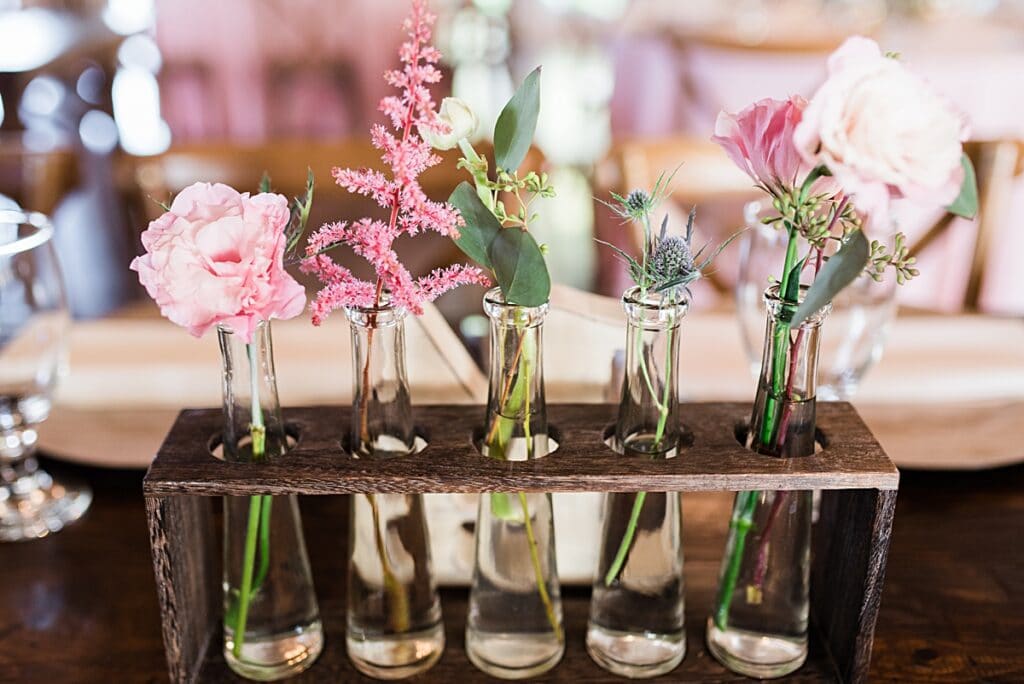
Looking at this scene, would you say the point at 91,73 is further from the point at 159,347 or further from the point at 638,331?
the point at 638,331

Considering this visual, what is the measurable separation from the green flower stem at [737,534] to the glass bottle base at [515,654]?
115 millimetres

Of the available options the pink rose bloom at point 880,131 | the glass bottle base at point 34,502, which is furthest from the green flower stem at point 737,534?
the glass bottle base at point 34,502

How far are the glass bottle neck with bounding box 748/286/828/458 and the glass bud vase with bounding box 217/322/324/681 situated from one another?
0.29 metres

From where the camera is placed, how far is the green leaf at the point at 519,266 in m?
0.51

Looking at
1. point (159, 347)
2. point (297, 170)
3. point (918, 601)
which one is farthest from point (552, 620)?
point (297, 170)

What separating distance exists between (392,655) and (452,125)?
335 mm

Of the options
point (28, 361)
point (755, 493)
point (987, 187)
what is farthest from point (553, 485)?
point (987, 187)

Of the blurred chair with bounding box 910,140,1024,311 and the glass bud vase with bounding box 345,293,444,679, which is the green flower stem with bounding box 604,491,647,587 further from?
the blurred chair with bounding box 910,140,1024,311

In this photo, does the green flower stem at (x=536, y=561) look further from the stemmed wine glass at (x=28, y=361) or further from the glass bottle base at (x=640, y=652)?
the stemmed wine glass at (x=28, y=361)

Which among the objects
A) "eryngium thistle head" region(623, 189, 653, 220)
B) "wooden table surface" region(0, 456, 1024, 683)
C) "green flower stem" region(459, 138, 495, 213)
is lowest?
"wooden table surface" region(0, 456, 1024, 683)

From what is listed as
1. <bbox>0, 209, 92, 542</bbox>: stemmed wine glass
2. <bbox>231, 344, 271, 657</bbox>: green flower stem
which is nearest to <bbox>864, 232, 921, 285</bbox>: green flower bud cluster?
<bbox>231, 344, 271, 657</bbox>: green flower stem

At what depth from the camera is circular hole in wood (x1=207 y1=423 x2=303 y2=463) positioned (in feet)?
1.95

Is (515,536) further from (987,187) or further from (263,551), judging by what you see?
(987,187)

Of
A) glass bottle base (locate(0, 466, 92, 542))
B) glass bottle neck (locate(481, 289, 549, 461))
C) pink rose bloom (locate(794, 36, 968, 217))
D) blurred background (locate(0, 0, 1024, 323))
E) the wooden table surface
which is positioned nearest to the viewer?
pink rose bloom (locate(794, 36, 968, 217))
